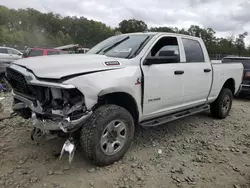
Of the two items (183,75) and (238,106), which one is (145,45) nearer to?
(183,75)

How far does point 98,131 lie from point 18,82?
1362 millimetres

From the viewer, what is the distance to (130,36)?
13.9ft

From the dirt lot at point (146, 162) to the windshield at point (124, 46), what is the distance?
1.56 metres

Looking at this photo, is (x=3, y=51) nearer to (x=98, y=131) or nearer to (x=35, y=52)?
(x=35, y=52)

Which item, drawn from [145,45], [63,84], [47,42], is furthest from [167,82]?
[47,42]

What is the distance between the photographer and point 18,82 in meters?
3.27

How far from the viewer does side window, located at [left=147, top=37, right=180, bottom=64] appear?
371 cm

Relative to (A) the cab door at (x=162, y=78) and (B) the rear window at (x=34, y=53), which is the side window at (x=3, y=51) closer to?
(B) the rear window at (x=34, y=53)

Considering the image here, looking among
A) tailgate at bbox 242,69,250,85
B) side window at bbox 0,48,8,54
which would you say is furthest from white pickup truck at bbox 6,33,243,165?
side window at bbox 0,48,8,54

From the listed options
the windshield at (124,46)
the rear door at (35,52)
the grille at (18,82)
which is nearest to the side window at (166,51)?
the windshield at (124,46)

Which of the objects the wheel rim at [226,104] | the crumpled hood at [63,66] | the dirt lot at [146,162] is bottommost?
the dirt lot at [146,162]

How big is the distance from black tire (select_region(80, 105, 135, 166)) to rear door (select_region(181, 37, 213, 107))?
165cm

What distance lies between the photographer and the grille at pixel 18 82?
3.07 m

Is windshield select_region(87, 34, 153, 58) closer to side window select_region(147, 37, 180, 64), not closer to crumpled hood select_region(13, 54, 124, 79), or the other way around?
side window select_region(147, 37, 180, 64)
